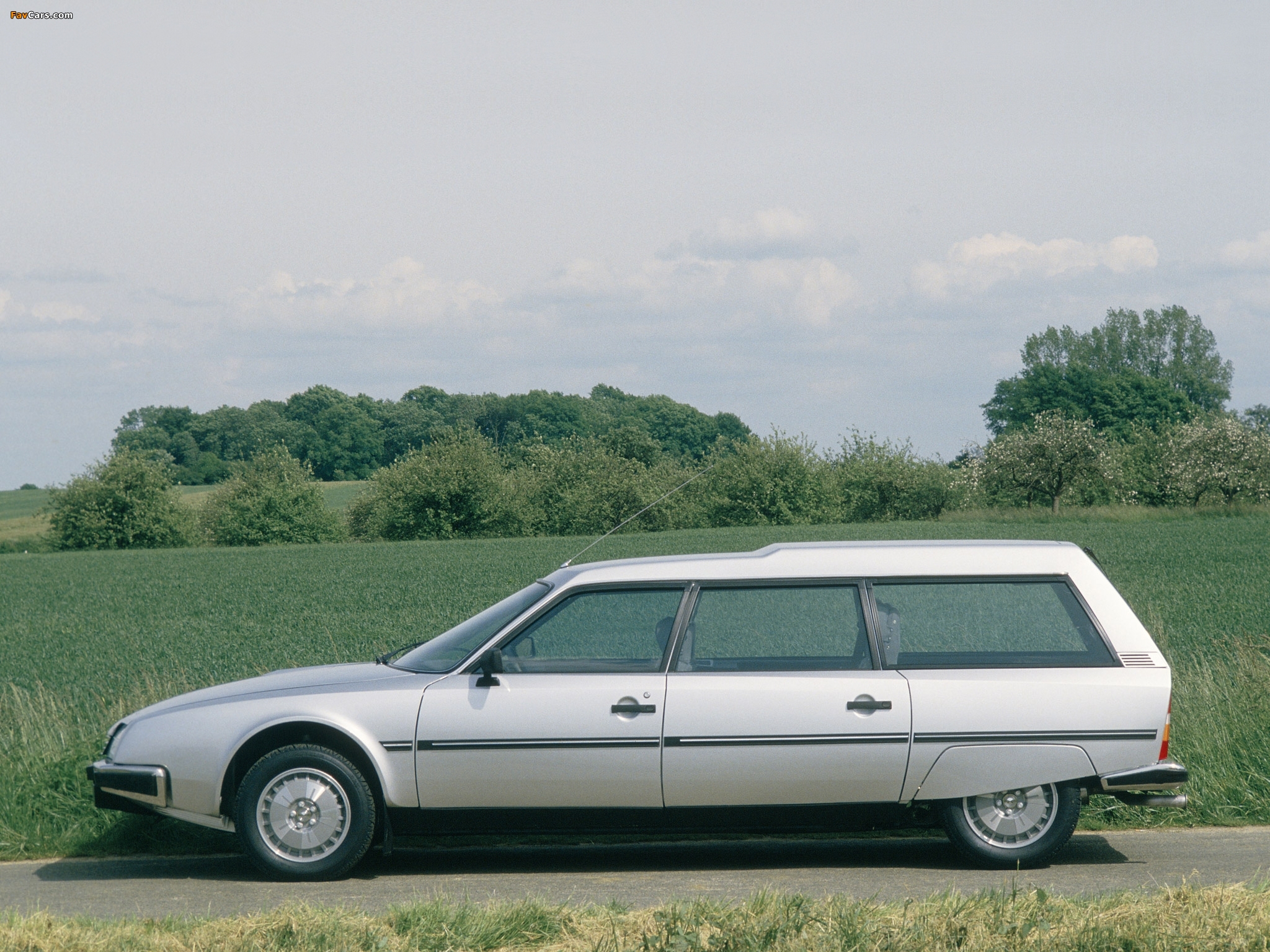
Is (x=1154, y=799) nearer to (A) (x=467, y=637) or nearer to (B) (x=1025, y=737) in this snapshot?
(B) (x=1025, y=737)

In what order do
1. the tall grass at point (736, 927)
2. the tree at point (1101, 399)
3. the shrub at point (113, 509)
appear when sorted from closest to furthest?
1. the tall grass at point (736, 927)
2. the shrub at point (113, 509)
3. the tree at point (1101, 399)

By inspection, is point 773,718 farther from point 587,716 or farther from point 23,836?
point 23,836

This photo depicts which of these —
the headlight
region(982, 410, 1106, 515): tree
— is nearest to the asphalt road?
the headlight

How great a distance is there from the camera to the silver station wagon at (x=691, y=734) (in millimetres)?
6344

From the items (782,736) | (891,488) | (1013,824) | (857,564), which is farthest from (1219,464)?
(782,736)

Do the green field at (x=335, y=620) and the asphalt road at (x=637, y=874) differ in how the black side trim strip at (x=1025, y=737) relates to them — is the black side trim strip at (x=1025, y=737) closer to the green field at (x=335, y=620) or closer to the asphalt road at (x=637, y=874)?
the asphalt road at (x=637, y=874)

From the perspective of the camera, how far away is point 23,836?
7496 mm

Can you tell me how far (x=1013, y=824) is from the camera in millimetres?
6555

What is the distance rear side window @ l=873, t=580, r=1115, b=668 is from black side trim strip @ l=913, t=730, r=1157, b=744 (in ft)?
1.16

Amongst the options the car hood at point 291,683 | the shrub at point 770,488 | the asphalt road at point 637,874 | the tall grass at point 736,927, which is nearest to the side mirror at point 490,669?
the car hood at point 291,683

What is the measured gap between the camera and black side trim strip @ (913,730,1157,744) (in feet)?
21.0

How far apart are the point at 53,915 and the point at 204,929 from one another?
3.07 feet

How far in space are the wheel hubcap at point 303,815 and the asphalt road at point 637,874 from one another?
19 cm

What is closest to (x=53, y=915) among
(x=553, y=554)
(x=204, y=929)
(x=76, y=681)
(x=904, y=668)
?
(x=204, y=929)
